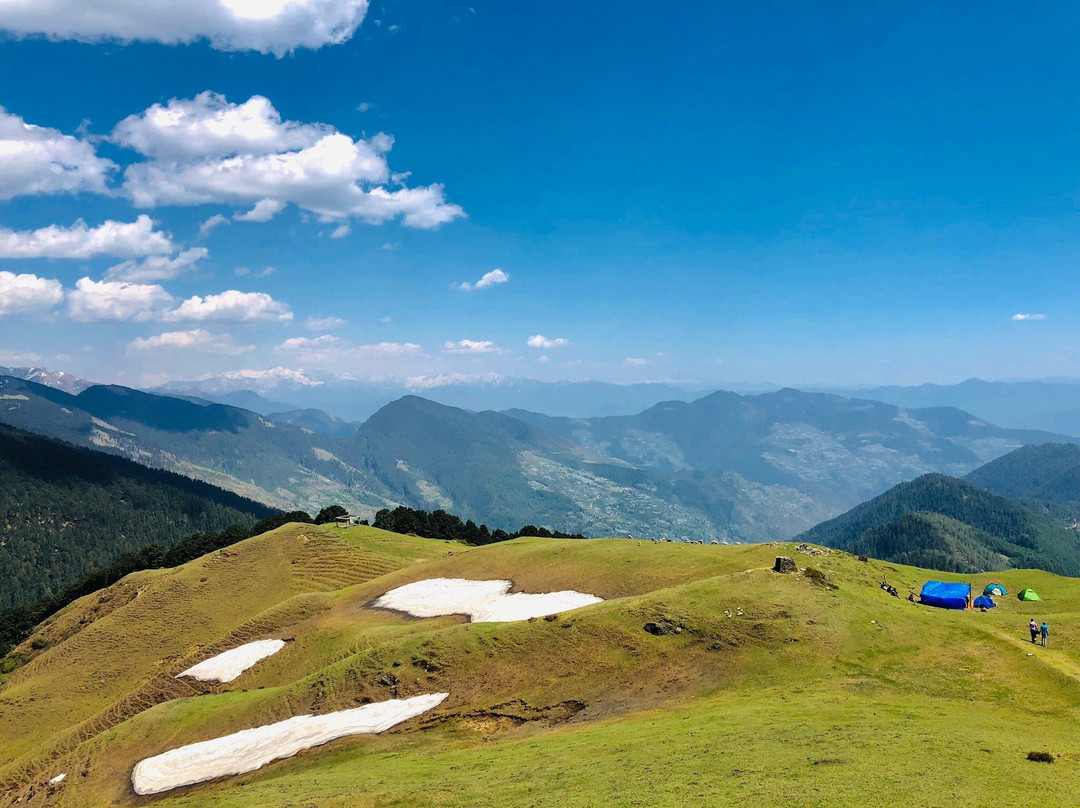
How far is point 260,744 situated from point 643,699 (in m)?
26.3

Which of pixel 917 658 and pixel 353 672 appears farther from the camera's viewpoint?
pixel 353 672

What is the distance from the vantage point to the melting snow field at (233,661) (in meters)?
57.5

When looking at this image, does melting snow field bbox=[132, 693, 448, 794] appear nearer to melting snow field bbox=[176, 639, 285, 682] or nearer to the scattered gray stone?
melting snow field bbox=[176, 639, 285, 682]

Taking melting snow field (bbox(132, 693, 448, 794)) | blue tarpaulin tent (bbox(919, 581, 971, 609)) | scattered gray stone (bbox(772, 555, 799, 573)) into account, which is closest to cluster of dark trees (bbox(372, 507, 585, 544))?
blue tarpaulin tent (bbox(919, 581, 971, 609))

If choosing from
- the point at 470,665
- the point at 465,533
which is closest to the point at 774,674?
the point at 470,665

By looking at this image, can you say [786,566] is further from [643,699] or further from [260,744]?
[260,744]

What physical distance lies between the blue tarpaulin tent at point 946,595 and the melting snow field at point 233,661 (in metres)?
62.3

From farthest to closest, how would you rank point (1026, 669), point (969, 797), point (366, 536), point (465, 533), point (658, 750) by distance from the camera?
point (465, 533) → point (366, 536) → point (1026, 669) → point (658, 750) → point (969, 797)

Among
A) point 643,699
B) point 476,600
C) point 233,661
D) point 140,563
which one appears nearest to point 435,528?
point 140,563

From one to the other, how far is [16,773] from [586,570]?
2144 inches

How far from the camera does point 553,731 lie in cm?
3369

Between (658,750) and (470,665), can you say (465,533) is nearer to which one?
(470,665)

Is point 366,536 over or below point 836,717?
below

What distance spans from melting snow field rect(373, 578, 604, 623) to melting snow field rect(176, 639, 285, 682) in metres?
11.8
